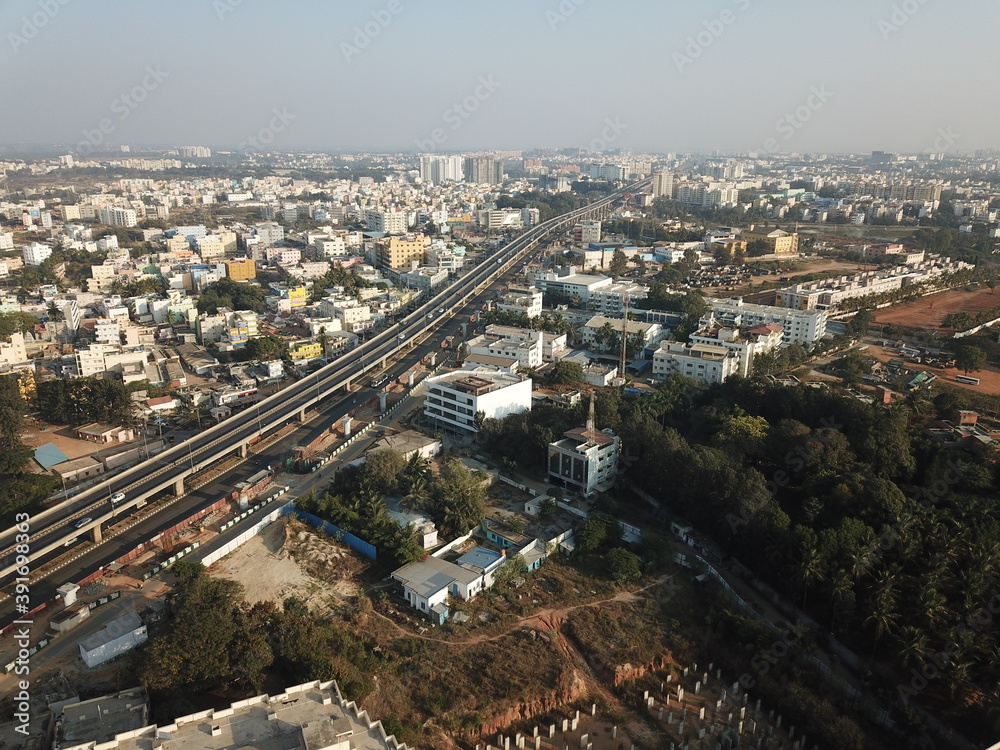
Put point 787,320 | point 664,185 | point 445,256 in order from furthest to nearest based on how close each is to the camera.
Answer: point 664,185, point 445,256, point 787,320

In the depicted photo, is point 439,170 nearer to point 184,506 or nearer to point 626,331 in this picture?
point 626,331

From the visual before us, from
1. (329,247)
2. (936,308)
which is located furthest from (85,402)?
(936,308)

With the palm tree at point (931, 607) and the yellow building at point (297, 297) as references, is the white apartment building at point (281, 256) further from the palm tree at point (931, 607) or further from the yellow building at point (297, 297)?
the palm tree at point (931, 607)

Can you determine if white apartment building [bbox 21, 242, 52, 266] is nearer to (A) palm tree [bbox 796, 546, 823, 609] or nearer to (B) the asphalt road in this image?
(B) the asphalt road

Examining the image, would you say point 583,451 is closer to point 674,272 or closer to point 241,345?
point 241,345

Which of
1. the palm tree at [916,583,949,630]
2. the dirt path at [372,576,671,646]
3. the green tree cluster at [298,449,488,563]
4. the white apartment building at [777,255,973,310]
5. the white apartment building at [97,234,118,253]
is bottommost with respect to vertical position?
the dirt path at [372,576,671,646]

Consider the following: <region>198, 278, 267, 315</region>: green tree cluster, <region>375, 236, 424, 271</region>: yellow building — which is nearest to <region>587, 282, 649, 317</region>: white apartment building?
<region>375, 236, 424, 271</region>: yellow building

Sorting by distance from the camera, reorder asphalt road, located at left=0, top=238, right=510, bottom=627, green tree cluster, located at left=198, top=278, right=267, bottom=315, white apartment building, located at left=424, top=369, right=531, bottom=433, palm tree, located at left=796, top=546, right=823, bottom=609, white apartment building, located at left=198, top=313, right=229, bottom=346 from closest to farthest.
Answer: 1. palm tree, located at left=796, top=546, right=823, bottom=609
2. asphalt road, located at left=0, top=238, right=510, bottom=627
3. white apartment building, located at left=424, top=369, right=531, bottom=433
4. white apartment building, located at left=198, top=313, right=229, bottom=346
5. green tree cluster, located at left=198, top=278, right=267, bottom=315
